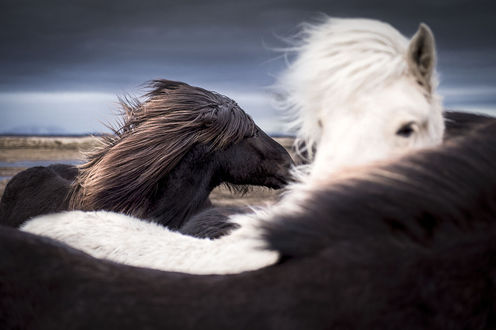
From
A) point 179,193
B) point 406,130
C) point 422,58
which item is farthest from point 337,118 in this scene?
point 179,193

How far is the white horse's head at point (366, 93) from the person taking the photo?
170 cm

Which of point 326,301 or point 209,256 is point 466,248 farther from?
point 209,256

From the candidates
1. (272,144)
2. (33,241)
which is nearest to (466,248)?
(33,241)

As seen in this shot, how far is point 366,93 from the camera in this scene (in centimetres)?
179

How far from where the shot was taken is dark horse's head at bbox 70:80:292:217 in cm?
295

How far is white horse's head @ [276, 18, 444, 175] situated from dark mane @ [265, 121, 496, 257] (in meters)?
0.44

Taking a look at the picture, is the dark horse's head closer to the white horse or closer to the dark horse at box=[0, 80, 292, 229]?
the dark horse at box=[0, 80, 292, 229]

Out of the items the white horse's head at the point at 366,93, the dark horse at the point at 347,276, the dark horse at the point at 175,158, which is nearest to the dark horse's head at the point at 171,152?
the dark horse at the point at 175,158

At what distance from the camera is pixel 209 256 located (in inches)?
69.8

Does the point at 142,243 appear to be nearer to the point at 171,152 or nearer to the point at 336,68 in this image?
the point at 171,152

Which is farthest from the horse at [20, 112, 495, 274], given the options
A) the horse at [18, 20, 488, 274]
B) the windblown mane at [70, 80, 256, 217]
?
the windblown mane at [70, 80, 256, 217]

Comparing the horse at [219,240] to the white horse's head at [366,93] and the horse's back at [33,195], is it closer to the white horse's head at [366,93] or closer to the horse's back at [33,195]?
the white horse's head at [366,93]

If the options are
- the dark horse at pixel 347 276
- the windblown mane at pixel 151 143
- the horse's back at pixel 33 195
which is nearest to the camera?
the dark horse at pixel 347 276

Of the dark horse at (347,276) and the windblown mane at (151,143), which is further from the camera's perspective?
the windblown mane at (151,143)
